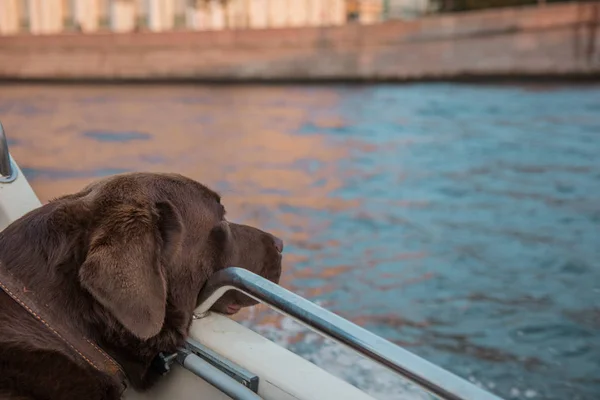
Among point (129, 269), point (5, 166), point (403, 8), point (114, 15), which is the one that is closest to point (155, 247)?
point (129, 269)

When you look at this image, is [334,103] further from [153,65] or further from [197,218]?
[197,218]

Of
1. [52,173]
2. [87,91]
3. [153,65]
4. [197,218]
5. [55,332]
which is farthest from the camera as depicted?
[153,65]

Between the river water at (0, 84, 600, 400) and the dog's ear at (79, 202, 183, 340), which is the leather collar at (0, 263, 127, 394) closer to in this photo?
the dog's ear at (79, 202, 183, 340)

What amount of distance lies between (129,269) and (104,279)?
69 millimetres

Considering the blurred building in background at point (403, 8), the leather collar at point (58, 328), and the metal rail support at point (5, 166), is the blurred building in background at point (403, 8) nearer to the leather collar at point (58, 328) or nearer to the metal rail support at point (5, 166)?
the metal rail support at point (5, 166)

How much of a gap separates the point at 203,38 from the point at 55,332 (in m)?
33.6

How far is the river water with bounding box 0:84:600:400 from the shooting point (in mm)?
6566

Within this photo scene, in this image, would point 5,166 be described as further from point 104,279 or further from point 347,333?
point 347,333

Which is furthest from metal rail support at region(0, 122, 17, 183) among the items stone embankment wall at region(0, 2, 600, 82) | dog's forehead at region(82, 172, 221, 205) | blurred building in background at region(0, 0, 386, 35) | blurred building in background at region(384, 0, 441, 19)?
blurred building in background at region(384, 0, 441, 19)

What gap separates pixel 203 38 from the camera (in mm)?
34750

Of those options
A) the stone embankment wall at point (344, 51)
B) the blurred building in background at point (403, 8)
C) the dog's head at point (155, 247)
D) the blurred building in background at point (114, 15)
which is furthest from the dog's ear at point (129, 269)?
the blurred building in background at point (403, 8)

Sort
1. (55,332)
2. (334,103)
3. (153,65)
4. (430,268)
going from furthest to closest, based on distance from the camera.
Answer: (153,65) → (334,103) → (430,268) → (55,332)

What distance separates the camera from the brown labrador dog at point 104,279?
6.72 ft

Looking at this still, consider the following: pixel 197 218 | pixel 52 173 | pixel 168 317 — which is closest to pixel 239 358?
pixel 168 317
